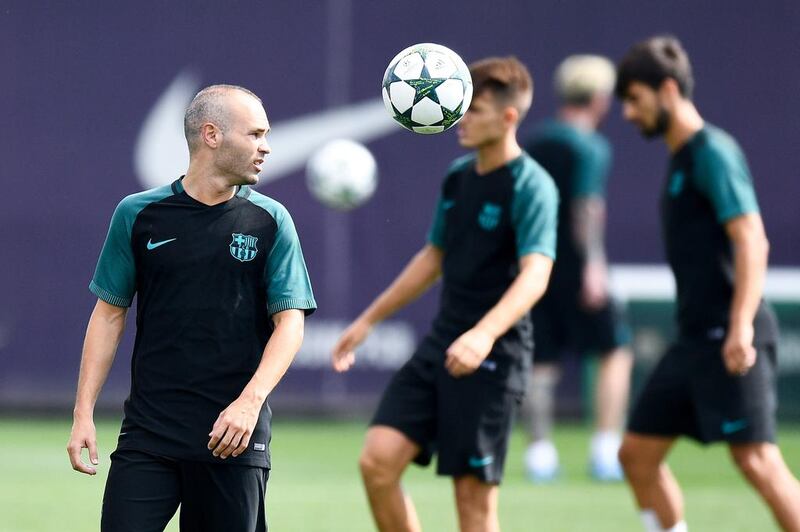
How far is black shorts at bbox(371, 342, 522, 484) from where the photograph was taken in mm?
6504

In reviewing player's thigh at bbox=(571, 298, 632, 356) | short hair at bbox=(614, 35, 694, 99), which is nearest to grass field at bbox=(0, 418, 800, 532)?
player's thigh at bbox=(571, 298, 632, 356)

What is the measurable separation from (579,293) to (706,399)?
4.68 metres

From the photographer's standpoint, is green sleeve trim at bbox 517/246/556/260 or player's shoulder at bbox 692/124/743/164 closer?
green sleeve trim at bbox 517/246/556/260

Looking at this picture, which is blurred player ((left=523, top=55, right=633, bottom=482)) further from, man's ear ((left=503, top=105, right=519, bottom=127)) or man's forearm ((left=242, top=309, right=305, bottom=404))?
man's forearm ((left=242, top=309, right=305, bottom=404))

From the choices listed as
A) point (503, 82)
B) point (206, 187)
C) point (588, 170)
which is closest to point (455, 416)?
point (503, 82)

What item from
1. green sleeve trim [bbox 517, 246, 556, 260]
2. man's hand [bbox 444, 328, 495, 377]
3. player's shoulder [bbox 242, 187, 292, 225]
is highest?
player's shoulder [bbox 242, 187, 292, 225]

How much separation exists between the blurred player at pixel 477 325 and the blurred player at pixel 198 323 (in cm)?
130

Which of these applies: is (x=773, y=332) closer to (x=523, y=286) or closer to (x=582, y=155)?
(x=523, y=286)

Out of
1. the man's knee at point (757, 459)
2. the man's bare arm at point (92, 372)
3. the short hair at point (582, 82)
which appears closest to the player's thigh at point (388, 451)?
the man's knee at point (757, 459)

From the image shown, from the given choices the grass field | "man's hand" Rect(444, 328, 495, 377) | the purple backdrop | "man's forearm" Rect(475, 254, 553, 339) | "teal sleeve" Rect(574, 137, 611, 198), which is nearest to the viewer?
"man's hand" Rect(444, 328, 495, 377)

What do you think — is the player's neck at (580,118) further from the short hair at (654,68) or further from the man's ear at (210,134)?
the man's ear at (210,134)

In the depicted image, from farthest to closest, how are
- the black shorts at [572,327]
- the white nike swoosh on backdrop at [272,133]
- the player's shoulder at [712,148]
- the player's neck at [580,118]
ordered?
the white nike swoosh on backdrop at [272,133] < the player's neck at [580,118] < the black shorts at [572,327] < the player's shoulder at [712,148]

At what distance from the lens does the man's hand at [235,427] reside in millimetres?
4934

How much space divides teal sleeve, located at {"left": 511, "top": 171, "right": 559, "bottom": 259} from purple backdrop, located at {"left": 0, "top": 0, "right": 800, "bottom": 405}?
25.8ft
